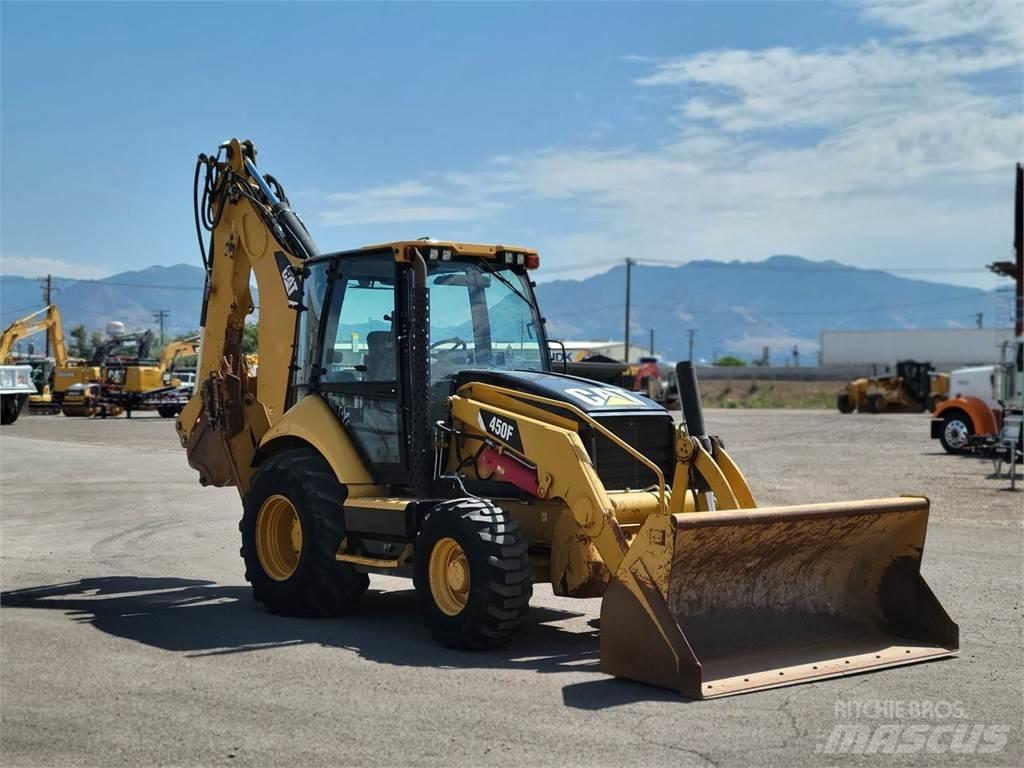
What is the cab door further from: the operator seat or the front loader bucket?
the front loader bucket

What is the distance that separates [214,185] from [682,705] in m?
7.87

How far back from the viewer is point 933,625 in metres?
8.50

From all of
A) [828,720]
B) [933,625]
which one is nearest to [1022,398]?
[933,625]

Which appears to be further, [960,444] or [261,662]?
[960,444]

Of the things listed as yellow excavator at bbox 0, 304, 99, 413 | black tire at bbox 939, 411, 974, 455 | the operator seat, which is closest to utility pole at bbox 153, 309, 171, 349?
yellow excavator at bbox 0, 304, 99, 413

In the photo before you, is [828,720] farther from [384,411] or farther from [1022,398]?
[1022,398]

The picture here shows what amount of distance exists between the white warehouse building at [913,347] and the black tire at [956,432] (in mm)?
79606

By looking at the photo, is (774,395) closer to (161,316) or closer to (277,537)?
(161,316)

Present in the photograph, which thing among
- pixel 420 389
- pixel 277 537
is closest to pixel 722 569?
pixel 420 389

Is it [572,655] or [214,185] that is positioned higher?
[214,185]

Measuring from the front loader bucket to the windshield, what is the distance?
2.62m

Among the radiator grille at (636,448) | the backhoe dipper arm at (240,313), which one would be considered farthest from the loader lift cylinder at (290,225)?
the radiator grille at (636,448)

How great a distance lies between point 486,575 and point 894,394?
174 feet

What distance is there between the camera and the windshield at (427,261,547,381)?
9570mm
